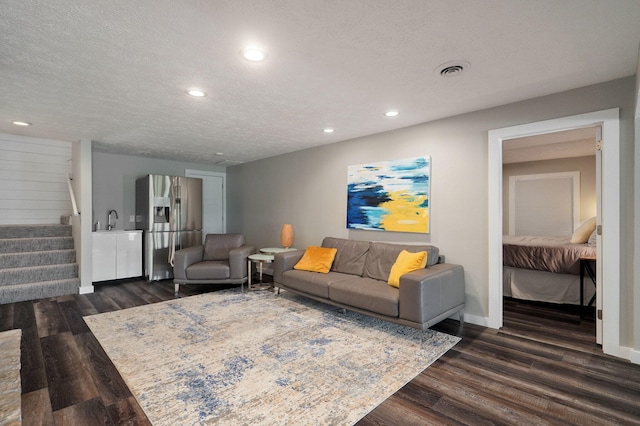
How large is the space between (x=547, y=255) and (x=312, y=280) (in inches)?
122

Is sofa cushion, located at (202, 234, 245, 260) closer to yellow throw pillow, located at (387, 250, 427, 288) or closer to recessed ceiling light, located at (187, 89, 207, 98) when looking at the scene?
recessed ceiling light, located at (187, 89, 207, 98)

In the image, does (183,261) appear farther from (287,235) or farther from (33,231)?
(33,231)

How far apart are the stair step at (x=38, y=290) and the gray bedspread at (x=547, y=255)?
6428mm

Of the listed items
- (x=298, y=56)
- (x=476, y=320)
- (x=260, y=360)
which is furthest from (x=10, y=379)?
(x=476, y=320)

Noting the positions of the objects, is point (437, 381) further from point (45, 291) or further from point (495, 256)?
point (45, 291)

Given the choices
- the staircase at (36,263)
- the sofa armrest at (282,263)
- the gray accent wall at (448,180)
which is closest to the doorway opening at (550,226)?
the gray accent wall at (448,180)

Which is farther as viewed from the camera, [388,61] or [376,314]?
[376,314]

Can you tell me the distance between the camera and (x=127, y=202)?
5945 millimetres

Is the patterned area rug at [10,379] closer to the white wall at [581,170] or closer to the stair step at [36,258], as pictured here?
the stair step at [36,258]

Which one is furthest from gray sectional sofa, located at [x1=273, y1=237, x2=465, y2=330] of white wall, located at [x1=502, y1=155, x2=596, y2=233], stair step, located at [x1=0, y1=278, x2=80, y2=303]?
white wall, located at [x1=502, y1=155, x2=596, y2=233]

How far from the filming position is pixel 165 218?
18.6 feet

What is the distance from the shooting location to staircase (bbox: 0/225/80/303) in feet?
14.0

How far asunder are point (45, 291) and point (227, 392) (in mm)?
4063

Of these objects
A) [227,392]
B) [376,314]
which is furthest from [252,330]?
[376,314]
